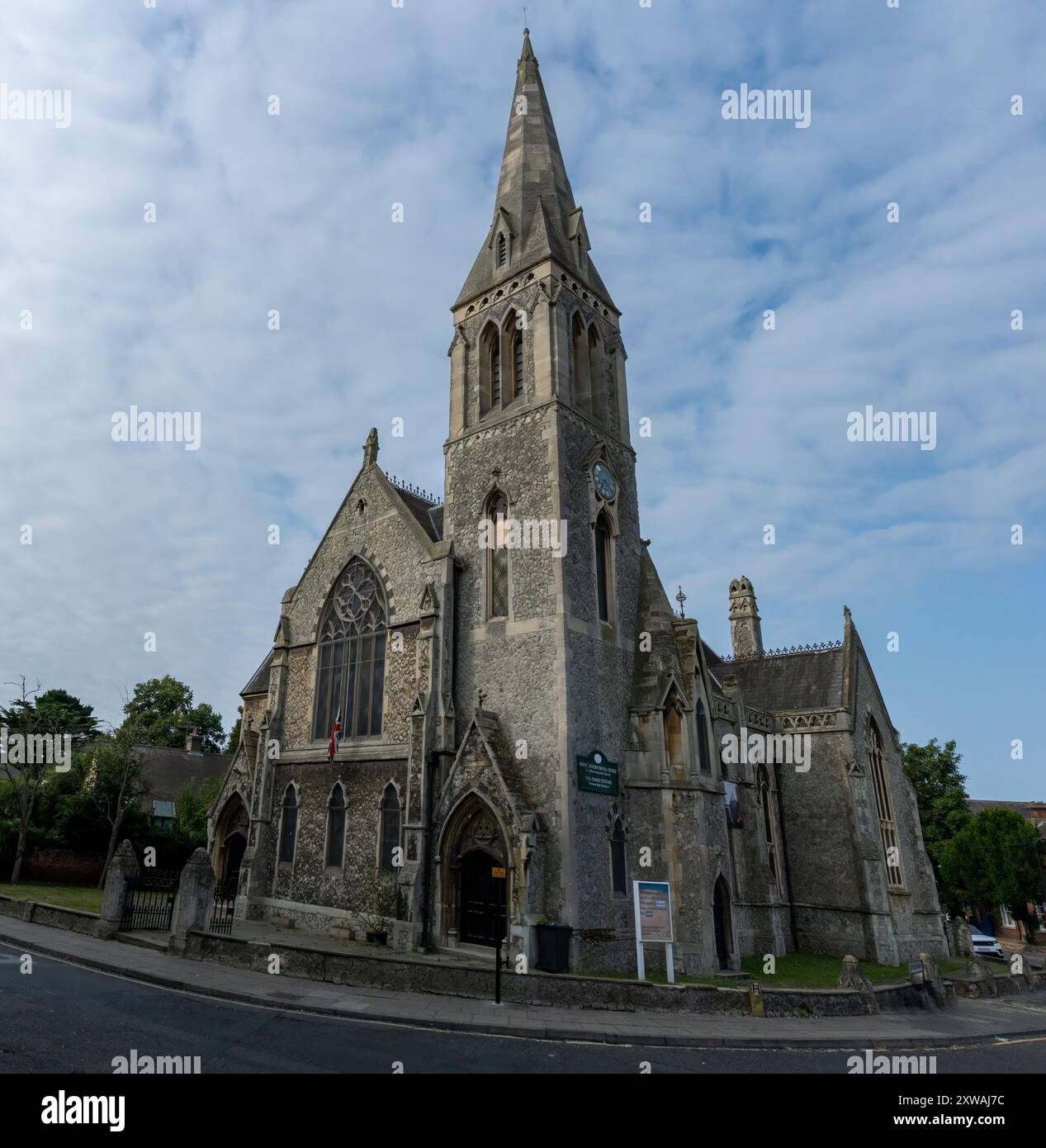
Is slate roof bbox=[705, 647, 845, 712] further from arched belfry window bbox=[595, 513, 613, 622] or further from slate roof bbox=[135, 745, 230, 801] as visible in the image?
slate roof bbox=[135, 745, 230, 801]

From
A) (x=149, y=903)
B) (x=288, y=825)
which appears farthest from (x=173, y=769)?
(x=149, y=903)

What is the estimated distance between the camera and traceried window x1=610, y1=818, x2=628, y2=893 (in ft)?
58.3

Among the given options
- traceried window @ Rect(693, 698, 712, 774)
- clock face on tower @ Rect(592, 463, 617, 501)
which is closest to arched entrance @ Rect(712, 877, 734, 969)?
traceried window @ Rect(693, 698, 712, 774)

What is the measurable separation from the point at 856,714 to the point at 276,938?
70.0 ft

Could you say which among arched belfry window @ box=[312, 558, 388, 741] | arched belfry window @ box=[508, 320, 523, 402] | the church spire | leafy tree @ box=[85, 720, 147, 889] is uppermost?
the church spire

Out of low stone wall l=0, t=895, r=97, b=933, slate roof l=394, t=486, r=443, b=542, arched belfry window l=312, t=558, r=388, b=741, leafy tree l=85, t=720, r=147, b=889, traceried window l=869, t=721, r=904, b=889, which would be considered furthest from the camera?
A: leafy tree l=85, t=720, r=147, b=889

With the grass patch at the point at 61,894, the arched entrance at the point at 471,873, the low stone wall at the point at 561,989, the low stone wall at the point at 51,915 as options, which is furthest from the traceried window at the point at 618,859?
the grass patch at the point at 61,894

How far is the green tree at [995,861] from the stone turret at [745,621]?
57.4 ft

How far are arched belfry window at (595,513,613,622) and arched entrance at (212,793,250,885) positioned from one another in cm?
1363

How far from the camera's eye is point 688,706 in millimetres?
19719

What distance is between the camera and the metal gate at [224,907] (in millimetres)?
18859

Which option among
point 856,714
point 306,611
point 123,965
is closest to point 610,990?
point 123,965
